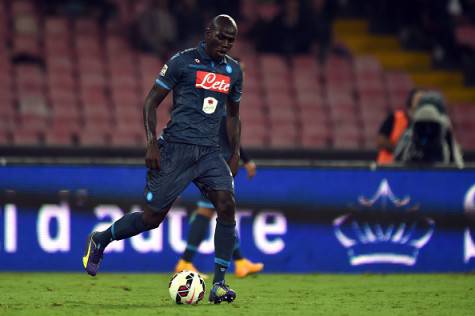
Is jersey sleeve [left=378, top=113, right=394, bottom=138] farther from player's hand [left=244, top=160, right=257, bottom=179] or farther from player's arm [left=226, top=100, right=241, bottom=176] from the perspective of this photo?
player's arm [left=226, top=100, right=241, bottom=176]

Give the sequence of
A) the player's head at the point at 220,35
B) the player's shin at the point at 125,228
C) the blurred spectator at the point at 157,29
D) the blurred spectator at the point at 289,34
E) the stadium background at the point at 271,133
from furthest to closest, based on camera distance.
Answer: the blurred spectator at the point at 289,34 < the blurred spectator at the point at 157,29 < the stadium background at the point at 271,133 < the player's shin at the point at 125,228 < the player's head at the point at 220,35

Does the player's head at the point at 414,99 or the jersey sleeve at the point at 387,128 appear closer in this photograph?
the player's head at the point at 414,99

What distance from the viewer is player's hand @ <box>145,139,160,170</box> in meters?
8.18

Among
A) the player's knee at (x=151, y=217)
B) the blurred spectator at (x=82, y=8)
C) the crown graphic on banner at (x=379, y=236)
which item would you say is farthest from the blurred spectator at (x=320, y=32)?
the player's knee at (x=151, y=217)

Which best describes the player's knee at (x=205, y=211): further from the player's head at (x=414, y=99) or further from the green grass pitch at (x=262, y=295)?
the player's head at (x=414, y=99)

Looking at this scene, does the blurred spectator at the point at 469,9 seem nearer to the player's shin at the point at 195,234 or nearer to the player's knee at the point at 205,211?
the player's knee at the point at 205,211

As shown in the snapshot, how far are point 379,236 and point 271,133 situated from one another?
468cm

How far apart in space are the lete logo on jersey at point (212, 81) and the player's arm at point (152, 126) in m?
0.28

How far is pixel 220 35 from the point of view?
8.29m

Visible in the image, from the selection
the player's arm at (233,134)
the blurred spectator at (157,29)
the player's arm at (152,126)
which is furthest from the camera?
the blurred spectator at (157,29)

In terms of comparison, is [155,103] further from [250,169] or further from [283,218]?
[283,218]

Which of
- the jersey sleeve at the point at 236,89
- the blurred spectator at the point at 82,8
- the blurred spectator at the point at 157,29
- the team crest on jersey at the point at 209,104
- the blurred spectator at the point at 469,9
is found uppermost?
the blurred spectator at the point at 469,9

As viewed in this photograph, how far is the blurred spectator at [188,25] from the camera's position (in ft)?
54.4

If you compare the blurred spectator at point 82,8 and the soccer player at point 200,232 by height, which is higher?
the blurred spectator at point 82,8
